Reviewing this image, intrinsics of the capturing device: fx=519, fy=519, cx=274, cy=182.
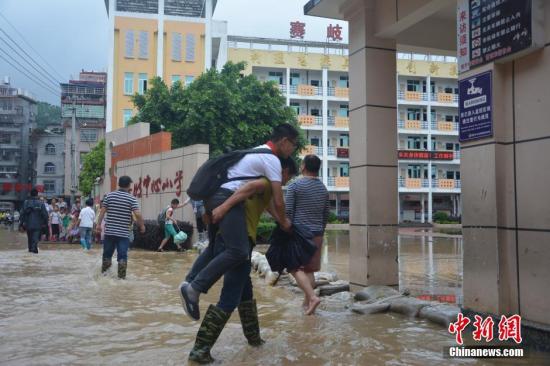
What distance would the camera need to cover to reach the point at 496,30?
4543 mm

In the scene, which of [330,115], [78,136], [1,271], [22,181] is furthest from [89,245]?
[22,181]

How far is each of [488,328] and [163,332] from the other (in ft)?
9.37

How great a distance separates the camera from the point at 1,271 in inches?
372

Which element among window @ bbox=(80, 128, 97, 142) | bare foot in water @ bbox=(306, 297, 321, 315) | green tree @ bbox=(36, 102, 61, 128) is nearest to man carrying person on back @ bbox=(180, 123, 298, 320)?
bare foot in water @ bbox=(306, 297, 321, 315)

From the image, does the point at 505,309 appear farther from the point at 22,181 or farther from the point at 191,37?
the point at 22,181

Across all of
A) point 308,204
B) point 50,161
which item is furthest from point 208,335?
point 50,161

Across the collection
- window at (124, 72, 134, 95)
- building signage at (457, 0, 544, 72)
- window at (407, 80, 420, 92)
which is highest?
window at (407, 80, 420, 92)

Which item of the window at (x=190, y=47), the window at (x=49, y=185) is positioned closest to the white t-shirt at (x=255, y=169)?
the window at (x=190, y=47)

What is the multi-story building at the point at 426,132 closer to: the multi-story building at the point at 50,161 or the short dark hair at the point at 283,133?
the short dark hair at the point at 283,133

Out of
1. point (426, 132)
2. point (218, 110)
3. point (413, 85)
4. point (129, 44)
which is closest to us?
point (218, 110)

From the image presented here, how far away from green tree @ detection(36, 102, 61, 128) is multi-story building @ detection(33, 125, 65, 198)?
552 centimetres

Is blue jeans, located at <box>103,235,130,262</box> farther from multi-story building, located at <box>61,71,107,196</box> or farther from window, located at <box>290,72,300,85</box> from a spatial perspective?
multi-story building, located at <box>61,71,107,196</box>

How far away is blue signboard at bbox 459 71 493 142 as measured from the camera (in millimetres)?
4605

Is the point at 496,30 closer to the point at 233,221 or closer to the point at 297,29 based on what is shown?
A: the point at 233,221
